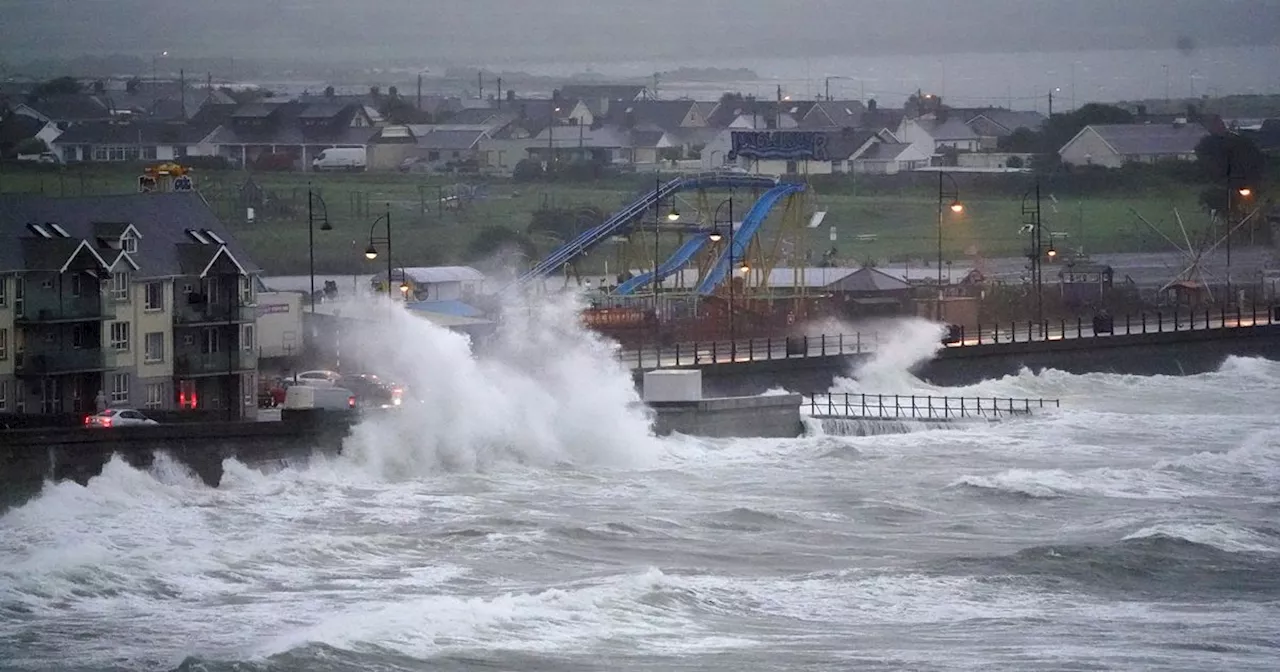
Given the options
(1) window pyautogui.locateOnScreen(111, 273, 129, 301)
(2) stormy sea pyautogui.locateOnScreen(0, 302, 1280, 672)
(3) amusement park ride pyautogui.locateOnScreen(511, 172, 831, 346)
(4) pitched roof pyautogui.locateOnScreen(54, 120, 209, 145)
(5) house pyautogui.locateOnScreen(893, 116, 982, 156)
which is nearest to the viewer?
(2) stormy sea pyautogui.locateOnScreen(0, 302, 1280, 672)

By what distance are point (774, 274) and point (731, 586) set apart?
28949 mm

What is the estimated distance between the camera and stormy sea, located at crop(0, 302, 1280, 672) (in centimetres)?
1633

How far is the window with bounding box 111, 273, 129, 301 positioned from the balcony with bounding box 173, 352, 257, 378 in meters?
1.12

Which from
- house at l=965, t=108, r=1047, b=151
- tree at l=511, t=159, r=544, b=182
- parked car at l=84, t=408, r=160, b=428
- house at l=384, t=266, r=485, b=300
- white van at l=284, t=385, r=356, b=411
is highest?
house at l=965, t=108, r=1047, b=151

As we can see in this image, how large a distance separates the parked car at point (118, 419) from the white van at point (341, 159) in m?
37.2

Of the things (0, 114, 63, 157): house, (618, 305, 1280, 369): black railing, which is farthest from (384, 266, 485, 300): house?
(0, 114, 63, 157): house

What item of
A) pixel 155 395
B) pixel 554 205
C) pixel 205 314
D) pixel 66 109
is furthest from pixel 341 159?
pixel 155 395

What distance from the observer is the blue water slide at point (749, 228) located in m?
43.3

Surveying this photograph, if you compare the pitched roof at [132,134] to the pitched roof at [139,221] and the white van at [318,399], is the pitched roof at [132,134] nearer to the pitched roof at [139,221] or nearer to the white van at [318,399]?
the pitched roof at [139,221]

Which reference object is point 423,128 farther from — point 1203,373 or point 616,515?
point 616,515

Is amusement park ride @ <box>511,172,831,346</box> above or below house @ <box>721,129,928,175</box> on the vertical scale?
below

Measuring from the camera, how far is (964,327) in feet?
143

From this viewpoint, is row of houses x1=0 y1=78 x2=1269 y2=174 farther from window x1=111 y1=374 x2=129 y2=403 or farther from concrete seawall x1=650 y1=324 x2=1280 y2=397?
window x1=111 y1=374 x2=129 y2=403

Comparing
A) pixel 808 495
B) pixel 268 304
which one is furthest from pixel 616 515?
pixel 268 304
